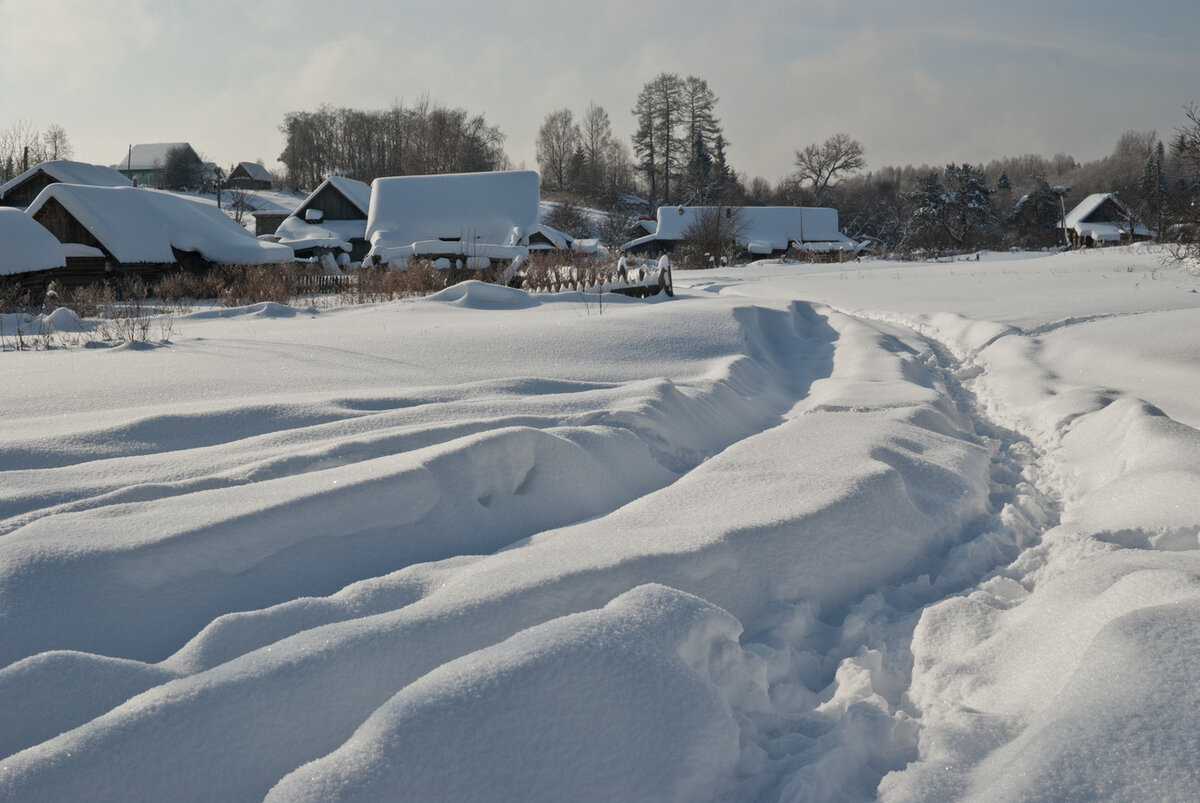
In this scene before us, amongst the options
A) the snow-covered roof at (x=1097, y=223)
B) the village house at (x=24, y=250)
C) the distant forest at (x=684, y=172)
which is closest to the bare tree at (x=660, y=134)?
the distant forest at (x=684, y=172)

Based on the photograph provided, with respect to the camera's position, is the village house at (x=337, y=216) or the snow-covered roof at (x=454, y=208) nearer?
the snow-covered roof at (x=454, y=208)

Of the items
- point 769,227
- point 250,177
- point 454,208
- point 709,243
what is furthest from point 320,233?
point 250,177

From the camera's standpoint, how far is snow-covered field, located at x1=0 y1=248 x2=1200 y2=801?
1.76 m

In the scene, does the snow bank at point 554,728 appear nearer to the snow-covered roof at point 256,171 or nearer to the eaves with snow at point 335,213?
the eaves with snow at point 335,213

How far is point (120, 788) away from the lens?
5.54 ft

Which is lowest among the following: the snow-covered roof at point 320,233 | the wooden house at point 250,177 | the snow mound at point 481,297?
the snow mound at point 481,297

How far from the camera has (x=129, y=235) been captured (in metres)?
21.6

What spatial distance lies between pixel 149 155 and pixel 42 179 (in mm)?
53846

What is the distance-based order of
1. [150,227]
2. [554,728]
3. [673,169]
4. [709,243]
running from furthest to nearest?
[673,169], [709,243], [150,227], [554,728]

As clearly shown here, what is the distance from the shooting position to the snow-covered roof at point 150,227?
21047mm

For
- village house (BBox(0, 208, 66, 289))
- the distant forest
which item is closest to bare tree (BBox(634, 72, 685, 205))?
the distant forest

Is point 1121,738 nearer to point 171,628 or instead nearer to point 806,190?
point 171,628

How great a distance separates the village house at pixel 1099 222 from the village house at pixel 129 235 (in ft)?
153

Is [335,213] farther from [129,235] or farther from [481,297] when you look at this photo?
[481,297]
